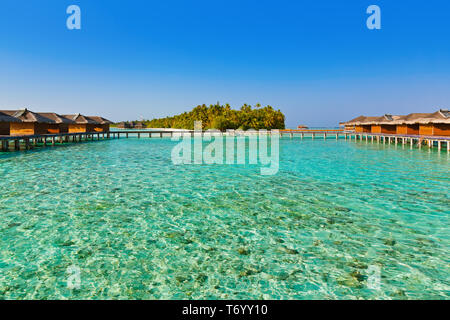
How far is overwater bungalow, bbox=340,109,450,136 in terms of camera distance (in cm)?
Result: 2448

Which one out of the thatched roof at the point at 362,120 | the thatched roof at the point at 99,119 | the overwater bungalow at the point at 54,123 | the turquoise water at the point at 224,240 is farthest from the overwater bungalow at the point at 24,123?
the thatched roof at the point at 362,120

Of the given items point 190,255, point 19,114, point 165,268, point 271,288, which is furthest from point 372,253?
point 19,114

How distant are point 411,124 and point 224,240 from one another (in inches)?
1334

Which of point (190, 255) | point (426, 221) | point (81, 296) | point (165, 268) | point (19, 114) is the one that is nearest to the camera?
point (81, 296)

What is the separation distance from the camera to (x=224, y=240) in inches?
218

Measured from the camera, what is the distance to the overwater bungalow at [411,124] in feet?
80.3

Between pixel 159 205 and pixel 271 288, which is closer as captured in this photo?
pixel 271 288

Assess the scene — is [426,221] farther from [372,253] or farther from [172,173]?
[172,173]

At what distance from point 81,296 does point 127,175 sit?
9.27 meters

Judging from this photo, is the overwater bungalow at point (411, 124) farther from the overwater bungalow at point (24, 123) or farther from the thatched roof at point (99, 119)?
the thatched roof at point (99, 119)

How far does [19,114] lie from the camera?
82.6ft

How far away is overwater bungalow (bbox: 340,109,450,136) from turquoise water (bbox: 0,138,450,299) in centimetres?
1812

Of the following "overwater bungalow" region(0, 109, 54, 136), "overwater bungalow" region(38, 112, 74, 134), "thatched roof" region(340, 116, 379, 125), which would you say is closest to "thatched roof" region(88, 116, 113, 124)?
"overwater bungalow" region(38, 112, 74, 134)

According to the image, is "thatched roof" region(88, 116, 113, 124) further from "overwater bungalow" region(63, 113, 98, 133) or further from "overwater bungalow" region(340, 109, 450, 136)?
"overwater bungalow" region(340, 109, 450, 136)
